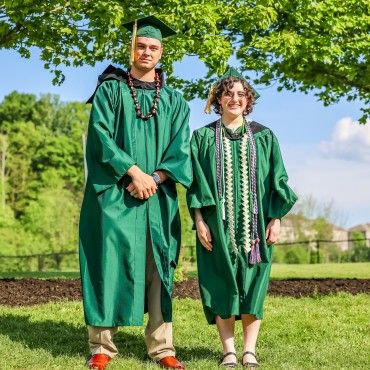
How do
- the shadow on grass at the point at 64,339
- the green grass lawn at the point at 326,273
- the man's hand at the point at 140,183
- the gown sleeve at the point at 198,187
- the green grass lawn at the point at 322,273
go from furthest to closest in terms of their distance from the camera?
the green grass lawn at the point at 326,273
the green grass lawn at the point at 322,273
the shadow on grass at the point at 64,339
the gown sleeve at the point at 198,187
the man's hand at the point at 140,183

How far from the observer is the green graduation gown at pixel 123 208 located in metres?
5.98

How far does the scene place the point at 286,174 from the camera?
622 centimetres

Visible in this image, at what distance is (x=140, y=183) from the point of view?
5895mm

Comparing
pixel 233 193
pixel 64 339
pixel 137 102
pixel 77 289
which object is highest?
pixel 137 102

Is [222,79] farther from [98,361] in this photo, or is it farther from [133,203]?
[98,361]

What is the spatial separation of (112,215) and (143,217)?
237mm

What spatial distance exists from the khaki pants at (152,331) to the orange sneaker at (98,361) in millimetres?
35

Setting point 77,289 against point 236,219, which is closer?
point 236,219

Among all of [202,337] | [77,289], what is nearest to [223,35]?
[77,289]

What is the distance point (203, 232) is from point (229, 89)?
3.65 ft

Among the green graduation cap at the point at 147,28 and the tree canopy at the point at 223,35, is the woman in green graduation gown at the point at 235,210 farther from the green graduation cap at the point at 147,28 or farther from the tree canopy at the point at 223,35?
the tree canopy at the point at 223,35

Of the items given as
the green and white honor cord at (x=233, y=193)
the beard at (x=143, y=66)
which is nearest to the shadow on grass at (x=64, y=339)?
the green and white honor cord at (x=233, y=193)

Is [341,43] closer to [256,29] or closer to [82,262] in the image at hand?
[256,29]

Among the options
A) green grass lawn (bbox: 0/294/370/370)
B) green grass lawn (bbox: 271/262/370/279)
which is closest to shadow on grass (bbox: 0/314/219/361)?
green grass lawn (bbox: 0/294/370/370)
